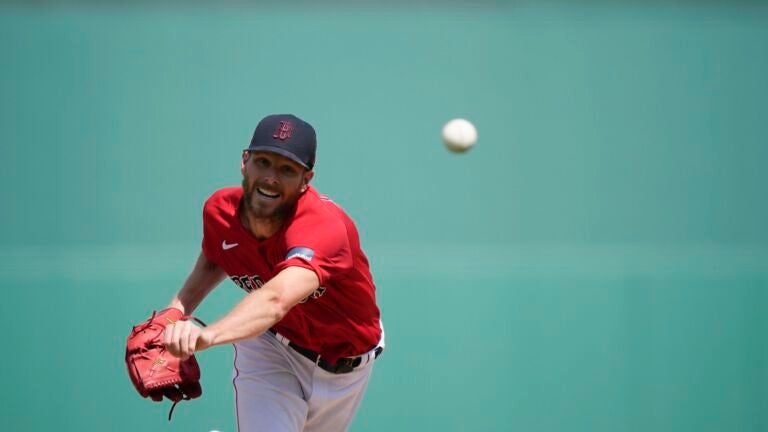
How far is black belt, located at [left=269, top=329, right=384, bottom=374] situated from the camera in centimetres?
300

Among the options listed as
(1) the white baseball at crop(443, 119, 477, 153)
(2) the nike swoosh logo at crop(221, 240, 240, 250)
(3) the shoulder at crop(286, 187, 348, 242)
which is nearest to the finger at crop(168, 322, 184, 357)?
(3) the shoulder at crop(286, 187, 348, 242)

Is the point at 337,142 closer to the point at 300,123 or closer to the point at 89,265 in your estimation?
the point at 89,265

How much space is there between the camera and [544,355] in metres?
5.94

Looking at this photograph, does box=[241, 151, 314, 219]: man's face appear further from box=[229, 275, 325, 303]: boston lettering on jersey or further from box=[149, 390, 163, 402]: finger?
box=[149, 390, 163, 402]: finger

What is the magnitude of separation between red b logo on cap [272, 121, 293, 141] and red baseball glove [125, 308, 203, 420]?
2.55 ft

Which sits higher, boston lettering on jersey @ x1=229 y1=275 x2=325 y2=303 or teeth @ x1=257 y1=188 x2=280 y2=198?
teeth @ x1=257 y1=188 x2=280 y2=198

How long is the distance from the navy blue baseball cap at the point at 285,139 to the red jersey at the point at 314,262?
16 cm

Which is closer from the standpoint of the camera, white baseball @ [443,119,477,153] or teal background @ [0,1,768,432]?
white baseball @ [443,119,477,153]

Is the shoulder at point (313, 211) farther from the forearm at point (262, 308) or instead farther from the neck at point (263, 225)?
the forearm at point (262, 308)

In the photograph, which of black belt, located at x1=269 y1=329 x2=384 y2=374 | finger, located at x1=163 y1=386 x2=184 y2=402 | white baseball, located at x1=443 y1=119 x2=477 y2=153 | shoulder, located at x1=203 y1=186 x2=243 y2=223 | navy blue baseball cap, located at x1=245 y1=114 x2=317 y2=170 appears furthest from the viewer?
white baseball, located at x1=443 y1=119 x2=477 y2=153

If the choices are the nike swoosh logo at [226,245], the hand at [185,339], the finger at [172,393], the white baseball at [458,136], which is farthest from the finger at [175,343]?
the white baseball at [458,136]

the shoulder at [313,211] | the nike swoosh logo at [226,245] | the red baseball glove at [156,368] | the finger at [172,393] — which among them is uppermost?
the shoulder at [313,211]

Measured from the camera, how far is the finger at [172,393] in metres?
2.69

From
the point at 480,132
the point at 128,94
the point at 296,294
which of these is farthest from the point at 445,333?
the point at 296,294
